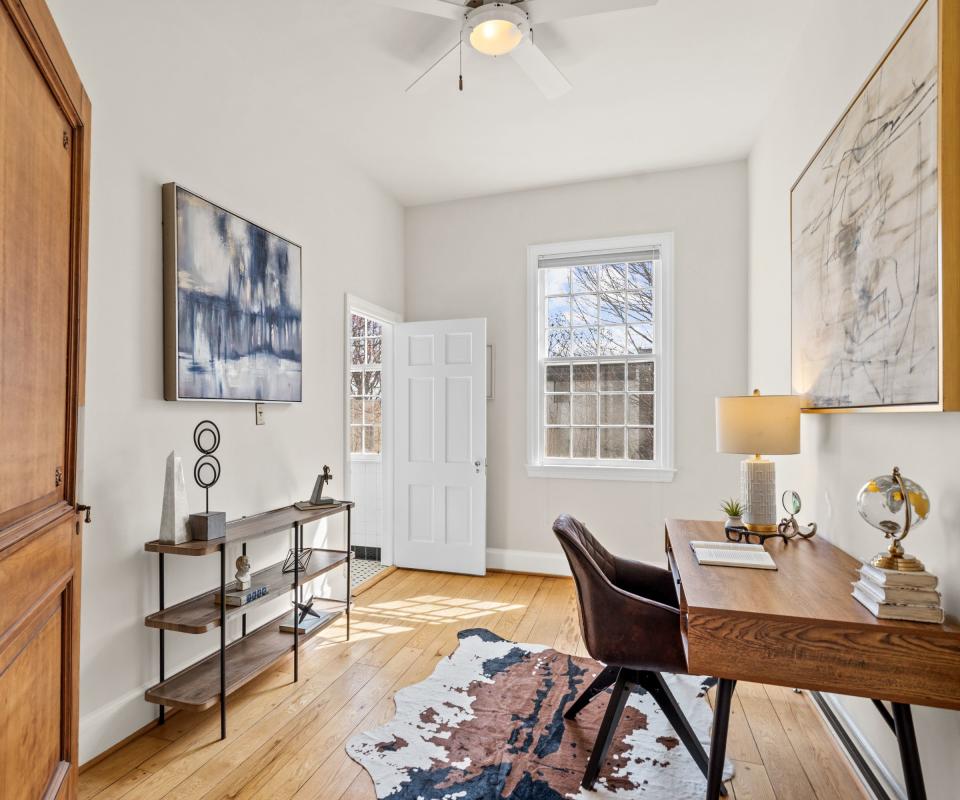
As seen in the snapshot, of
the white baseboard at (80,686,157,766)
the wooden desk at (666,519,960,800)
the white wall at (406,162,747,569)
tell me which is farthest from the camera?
the white wall at (406,162,747,569)

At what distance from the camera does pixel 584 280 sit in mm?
4242

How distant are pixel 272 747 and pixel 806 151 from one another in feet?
11.1

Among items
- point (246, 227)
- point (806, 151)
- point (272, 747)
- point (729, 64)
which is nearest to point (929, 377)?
point (806, 151)

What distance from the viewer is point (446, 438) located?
13.8 ft

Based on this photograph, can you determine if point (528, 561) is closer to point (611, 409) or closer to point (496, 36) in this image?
point (611, 409)

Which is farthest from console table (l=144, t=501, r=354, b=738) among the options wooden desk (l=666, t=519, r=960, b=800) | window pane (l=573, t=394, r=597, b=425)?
window pane (l=573, t=394, r=597, b=425)

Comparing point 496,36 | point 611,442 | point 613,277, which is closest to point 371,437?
point 611,442

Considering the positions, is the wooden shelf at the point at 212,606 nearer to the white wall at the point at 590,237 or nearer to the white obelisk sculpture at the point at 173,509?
the white obelisk sculpture at the point at 173,509

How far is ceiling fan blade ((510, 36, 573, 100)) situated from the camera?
2.31m

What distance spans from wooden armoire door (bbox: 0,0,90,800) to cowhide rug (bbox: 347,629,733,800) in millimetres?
1019

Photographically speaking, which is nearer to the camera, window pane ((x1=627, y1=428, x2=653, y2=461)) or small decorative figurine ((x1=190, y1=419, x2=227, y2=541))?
small decorative figurine ((x1=190, y1=419, x2=227, y2=541))

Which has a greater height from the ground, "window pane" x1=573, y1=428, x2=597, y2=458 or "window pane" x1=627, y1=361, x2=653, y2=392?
"window pane" x1=627, y1=361, x2=653, y2=392

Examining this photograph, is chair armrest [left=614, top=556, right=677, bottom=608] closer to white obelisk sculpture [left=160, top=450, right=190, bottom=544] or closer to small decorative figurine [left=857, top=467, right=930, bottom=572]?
small decorative figurine [left=857, top=467, right=930, bottom=572]

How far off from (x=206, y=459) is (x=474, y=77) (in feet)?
7.71
